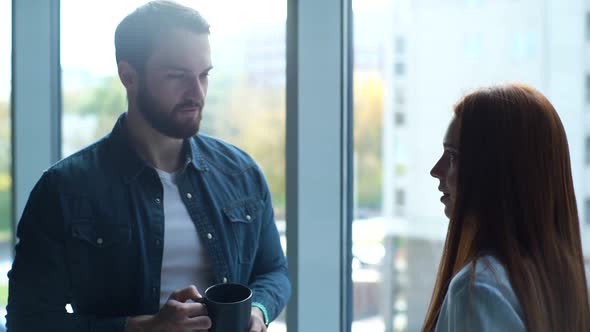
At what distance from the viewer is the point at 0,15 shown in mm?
2629

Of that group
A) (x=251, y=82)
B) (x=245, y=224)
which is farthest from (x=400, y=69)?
(x=245, y=224)

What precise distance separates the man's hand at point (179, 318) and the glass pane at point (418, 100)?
2.60 ft

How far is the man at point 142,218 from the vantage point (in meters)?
1.34

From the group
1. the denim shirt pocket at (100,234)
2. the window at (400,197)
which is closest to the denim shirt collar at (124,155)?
the denim shirt pocket at (100,234)

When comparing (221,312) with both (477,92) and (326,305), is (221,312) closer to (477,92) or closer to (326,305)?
(477,92)

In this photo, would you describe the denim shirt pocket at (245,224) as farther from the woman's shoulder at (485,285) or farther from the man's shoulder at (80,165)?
the woman's shoulder at (485,285)

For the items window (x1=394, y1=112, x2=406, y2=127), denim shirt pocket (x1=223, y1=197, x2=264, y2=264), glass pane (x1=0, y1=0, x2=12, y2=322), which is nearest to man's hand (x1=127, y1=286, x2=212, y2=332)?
denim shirt pocket (x1=223, y1=197, x2=264, y2=264)

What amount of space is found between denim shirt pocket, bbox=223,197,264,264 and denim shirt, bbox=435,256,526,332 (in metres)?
0.70

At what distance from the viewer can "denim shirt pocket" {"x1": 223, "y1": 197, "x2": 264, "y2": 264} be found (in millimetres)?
1539

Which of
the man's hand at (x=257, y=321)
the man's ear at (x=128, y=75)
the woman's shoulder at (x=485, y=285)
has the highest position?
the man's ear at (x=128, y=75)

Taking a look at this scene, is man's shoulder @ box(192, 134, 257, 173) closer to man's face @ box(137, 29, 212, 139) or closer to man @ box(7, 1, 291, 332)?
man @ box(7, 1, 291, 332)

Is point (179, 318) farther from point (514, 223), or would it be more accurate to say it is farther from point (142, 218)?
point (514, 223)

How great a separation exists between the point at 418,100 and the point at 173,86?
75 centimetres

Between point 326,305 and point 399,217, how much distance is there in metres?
0.39
